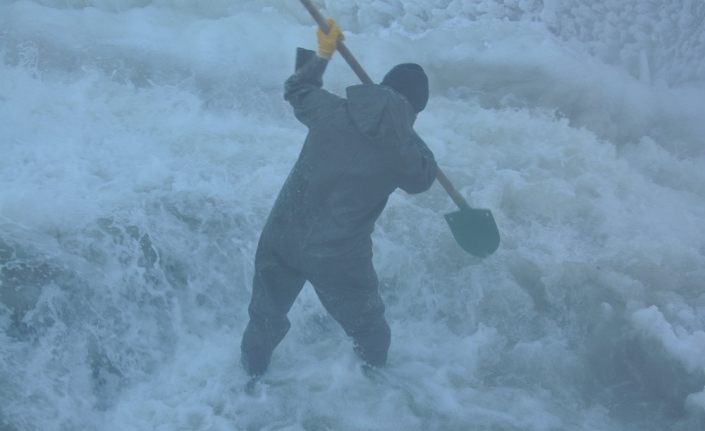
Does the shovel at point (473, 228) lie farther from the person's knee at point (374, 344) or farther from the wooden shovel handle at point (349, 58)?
the person's knee at point (374, 344)

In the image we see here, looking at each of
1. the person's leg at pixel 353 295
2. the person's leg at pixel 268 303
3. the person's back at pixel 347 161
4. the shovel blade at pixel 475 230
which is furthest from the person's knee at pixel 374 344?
the shovel blade at pixel 475 230

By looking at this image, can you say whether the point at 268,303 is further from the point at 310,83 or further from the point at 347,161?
the point at 310,83

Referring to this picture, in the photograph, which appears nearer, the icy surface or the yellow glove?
the yellow glove

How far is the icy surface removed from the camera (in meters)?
3.29

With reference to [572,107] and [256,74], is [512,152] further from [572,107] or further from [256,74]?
[256,74]

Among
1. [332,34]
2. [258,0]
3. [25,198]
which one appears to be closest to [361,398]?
[332,34]

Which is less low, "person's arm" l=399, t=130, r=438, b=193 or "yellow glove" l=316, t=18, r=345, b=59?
"yellow glove" l=316, t=18, r=345, b=59

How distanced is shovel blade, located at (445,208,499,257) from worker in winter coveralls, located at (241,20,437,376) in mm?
760

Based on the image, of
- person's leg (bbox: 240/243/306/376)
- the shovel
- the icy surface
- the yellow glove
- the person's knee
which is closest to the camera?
the yellow glove

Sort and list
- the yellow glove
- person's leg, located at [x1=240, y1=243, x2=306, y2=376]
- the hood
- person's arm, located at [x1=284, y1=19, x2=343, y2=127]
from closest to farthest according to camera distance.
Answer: the hood → person's arm, located at [x1=284, y1=19, x2=343, y2=127] → the yellow glove → person's leg, located at [x1=240, y1=243, x2=306, y2=376]

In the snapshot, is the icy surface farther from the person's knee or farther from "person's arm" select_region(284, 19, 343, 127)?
"person's arm" select_region(284, 19, 343, 127)

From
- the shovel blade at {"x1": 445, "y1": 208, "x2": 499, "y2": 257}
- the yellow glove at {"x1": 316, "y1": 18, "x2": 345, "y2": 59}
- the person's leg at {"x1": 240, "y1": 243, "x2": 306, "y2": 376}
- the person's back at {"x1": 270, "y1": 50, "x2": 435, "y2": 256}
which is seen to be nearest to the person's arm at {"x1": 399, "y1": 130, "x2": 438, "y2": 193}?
the person's back at {"x1": 270, "y1": 50, "x2": 435, "y2": 256}

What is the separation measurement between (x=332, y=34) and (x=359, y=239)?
0.88 metres

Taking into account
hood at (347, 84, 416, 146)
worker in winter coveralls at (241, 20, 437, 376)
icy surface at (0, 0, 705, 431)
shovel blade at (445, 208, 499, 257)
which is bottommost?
icy surface at (0, 0, 705, 431)
